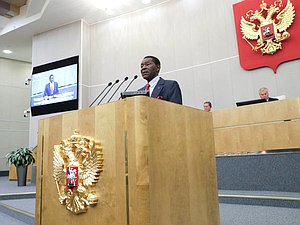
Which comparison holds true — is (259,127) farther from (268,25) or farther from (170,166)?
(268,25)

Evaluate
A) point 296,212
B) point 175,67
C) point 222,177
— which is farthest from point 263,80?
point 296,212

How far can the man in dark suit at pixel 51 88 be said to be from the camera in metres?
6.37

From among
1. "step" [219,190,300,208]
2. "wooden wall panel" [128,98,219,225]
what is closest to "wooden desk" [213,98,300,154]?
"step" [219,190,300,208]

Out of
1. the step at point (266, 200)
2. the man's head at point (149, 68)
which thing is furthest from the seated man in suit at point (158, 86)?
the step at point (266, 200)

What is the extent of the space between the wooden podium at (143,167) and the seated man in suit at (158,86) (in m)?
0.33

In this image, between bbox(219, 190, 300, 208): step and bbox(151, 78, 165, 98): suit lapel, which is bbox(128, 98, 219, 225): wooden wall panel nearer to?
bbox(151, 78, 165, 98): suit lapel

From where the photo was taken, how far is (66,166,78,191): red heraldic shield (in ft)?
3.79

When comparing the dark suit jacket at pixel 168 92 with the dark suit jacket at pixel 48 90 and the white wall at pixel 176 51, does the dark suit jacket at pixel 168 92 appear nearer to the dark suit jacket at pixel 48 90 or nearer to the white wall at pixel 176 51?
the white wall at pixel 176 51

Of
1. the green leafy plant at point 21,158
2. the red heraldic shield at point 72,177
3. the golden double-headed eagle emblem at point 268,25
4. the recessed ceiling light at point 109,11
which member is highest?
the recessed ceiling light at point 109,11

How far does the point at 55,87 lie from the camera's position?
251 inches

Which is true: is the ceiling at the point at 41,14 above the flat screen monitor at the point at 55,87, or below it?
above

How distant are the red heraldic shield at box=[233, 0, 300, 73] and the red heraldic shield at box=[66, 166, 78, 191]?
13.6ft

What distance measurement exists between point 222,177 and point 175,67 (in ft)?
9.69

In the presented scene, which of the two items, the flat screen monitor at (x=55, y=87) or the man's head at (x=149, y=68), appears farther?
the flat screen monitor at (x=55, y=87)
